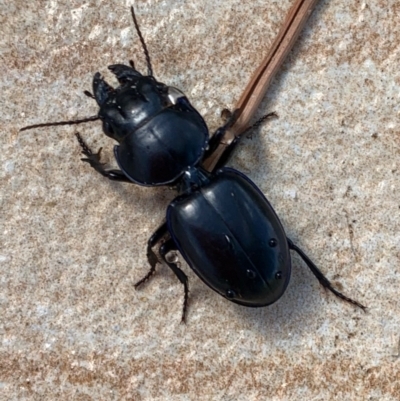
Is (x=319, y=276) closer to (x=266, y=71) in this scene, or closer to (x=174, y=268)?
(x=174, y=268)

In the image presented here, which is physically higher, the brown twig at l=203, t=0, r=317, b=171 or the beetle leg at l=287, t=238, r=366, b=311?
the brown twig at l=203, t=0, r=317, b=171

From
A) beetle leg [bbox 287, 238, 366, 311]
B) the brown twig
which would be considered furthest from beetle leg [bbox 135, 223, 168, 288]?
beetle leg [bbox 287, 238, 366, 311]

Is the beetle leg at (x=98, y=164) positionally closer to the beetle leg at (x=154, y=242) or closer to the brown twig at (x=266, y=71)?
the beetle leg at (x=154, y=242)

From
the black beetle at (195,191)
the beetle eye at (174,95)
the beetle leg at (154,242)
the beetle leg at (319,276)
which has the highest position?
the beetle eye at (174,95)

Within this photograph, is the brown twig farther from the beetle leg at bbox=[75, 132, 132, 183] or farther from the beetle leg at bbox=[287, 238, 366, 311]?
the beetle leg at bbox=[287, 238, 366, 311]

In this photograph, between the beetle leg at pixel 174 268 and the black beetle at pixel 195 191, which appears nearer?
the black beetle at pixel 195 191

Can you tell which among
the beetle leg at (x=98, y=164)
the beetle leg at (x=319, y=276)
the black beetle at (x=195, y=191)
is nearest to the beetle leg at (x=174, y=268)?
the black beetle at (x=195, y=191)

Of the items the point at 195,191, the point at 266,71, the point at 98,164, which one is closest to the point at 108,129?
the point at 98,164
